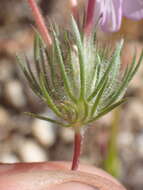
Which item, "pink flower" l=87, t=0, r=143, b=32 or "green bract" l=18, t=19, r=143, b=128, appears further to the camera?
"pink flower" l=87, t=0, r=143, b=32

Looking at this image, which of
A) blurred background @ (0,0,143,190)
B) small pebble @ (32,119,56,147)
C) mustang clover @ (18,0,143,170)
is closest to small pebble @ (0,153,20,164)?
blurred background @ (0,0,143,190)

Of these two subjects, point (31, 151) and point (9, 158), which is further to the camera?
point (31, 151)

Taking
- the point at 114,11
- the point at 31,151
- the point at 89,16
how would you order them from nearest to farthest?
the point at 89,16, the point at 114,11, the point at 31,151

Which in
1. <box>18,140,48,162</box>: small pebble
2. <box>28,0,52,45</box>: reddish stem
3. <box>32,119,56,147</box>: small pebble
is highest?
<box>28,0,52,45</box>: reddish stem

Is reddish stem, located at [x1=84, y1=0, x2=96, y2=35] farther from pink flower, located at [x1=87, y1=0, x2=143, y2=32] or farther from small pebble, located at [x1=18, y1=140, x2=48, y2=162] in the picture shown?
small pebble, located at [x1=18, y1=140, x2=48, y2=162]

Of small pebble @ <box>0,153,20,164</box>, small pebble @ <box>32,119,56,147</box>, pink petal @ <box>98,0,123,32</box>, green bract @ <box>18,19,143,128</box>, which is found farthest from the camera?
small pebble @ <box>32,119,56,147</box>

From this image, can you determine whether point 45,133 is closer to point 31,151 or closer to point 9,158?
point 31,151

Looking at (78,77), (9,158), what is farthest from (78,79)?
(9,158)

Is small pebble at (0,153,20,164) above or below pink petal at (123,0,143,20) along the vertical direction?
below
